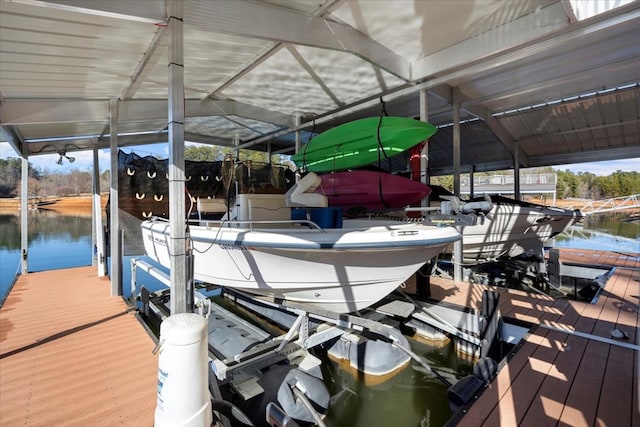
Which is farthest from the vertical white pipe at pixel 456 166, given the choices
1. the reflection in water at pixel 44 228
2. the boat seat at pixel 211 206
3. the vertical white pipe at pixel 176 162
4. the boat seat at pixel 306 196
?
the reflection in water at pixel 44 228

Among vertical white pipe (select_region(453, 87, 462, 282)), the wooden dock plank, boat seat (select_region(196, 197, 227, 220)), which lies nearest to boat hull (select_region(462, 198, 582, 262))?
vertical white pipe (select_region(453, 87, 462, 282))

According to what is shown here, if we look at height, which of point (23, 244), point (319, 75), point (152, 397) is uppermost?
point (319, 75)

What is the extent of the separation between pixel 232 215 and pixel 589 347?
142 inches

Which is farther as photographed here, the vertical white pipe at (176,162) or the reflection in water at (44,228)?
the reflection in water at (44,228)

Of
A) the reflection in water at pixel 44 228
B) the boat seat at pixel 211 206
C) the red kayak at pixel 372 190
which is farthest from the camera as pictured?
the reflection in water at pixel 44 228

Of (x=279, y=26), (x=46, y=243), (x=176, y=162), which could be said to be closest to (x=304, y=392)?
(x=176, y=162)

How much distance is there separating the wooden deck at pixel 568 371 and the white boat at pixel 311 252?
111cm

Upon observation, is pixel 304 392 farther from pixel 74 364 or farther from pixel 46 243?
pixel 46 243

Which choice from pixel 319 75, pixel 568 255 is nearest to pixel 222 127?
pixel 319 75

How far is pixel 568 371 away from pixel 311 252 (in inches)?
85.5

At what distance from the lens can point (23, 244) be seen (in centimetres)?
611

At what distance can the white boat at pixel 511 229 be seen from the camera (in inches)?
203

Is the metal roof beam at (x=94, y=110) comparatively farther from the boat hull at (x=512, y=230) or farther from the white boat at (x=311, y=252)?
the boat hull at (x=512, y=230)

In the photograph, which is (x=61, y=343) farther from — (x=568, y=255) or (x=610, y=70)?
A: (x=568, y=255)
